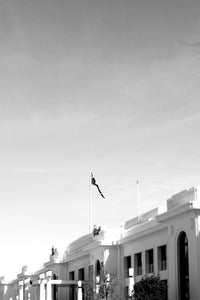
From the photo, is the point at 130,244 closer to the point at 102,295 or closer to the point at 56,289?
the point at 102,295

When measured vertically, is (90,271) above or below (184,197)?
below

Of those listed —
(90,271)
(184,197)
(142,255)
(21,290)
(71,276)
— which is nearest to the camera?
(184,197)

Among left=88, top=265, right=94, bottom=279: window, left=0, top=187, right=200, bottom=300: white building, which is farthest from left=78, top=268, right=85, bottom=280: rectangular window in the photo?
left=88, top=265, right=94, bottom=279: window

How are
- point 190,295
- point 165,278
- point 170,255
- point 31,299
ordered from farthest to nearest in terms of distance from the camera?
point 31,299 < point 165,278 < point 170,255 < point 190,295

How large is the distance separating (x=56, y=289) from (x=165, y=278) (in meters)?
25.0

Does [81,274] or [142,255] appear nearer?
[142,255]

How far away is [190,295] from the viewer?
39312 mm

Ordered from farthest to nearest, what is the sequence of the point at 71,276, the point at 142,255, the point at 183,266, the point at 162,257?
the point at 71,276, the point at 142,255, the point at 162,257, the point at 183,266

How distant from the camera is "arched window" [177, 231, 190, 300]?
40.6 metres

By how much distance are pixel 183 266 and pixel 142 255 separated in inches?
403

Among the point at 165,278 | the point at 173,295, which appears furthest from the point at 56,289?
the point at 173,295

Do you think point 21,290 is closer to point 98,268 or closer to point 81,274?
point 81,274

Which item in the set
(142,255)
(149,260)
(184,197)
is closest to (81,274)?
(142,255)

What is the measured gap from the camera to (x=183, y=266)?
1615 inches
